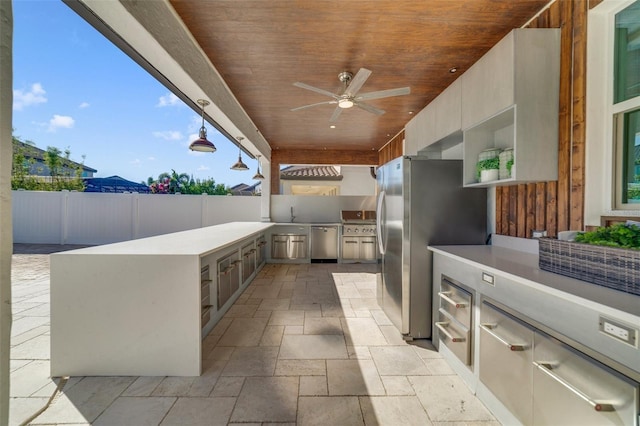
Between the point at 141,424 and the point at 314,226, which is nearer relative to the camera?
the point at 141,424

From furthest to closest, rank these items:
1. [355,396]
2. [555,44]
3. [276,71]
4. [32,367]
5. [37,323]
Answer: [276,71]
[37,323]
[32,367]
[555,44]
[355,396]

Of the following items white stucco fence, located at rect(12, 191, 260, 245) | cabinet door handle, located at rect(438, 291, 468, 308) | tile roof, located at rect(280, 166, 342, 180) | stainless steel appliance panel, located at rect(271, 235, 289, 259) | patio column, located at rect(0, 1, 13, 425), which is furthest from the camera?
tile roof, located at rect(280, 166, 342, 180)

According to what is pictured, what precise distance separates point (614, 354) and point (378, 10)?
253 centimetres

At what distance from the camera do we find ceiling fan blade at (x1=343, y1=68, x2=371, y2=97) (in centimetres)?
235

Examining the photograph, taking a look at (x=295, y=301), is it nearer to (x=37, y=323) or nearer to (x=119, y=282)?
(x=119, y=282)

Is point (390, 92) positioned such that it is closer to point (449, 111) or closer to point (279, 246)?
point (449, 111)

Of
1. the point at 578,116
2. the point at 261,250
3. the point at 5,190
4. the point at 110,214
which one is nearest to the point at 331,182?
the point at 261,250

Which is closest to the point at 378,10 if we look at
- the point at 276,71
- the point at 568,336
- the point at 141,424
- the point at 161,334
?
the point at 276,71

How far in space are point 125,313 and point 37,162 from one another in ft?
39.1

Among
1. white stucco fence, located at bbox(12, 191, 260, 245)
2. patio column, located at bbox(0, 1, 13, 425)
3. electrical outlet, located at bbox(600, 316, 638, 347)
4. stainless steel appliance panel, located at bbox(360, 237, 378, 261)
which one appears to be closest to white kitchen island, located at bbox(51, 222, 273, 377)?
patio column, located at bbox(0, 1, 13, 425)

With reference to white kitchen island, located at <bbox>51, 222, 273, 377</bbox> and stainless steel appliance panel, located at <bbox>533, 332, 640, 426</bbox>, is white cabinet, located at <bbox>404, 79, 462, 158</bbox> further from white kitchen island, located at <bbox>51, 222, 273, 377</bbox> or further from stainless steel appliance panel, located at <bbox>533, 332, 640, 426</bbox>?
white kitchen island, located at <bbox>51, 222, 273, 377</bbox>

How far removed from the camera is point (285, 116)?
Answer: 4.38 meters

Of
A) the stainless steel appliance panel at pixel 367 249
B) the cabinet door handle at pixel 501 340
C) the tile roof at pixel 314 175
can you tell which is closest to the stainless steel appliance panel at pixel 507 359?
the cabinet door handle at pixel 501 340

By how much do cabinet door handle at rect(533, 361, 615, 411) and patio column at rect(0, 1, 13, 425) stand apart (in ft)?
7.15
